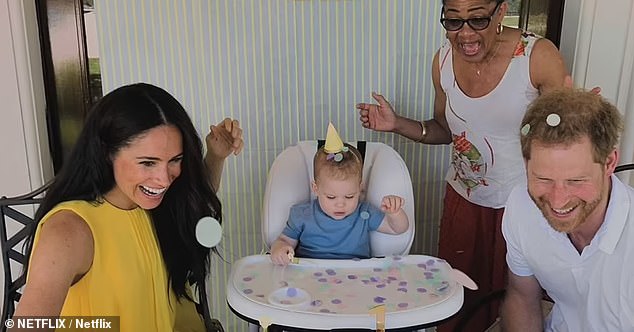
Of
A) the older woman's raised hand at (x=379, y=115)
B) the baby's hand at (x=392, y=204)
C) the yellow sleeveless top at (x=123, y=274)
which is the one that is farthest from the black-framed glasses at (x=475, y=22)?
the yellow sleeveless top at (x=123, y=274)

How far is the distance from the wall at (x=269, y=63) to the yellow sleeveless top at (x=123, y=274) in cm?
69

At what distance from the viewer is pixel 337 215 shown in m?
1.69

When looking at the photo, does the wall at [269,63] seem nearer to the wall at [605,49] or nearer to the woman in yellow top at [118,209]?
the wall at [605,49]

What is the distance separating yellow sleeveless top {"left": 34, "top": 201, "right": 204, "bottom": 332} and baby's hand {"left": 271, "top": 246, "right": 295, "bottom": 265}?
10.3 inches

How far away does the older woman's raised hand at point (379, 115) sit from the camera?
198 cm

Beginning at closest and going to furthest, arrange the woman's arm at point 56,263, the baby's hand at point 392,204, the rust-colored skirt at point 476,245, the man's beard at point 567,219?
the woman's arm at point 56,263 → the man's beard at point 567,219 → the baby's hand at point 392,204 → the rust-colored skirt at point 476,245

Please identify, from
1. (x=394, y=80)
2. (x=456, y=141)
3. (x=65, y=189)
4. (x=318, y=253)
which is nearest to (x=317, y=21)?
(x=394, y=80)

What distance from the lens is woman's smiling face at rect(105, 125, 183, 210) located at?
137 centimetres

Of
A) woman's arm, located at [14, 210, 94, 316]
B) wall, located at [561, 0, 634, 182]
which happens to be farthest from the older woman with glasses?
woman's arm, located at [14, 210, 94, 316]

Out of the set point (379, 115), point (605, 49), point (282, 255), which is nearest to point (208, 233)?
point (282, 255)

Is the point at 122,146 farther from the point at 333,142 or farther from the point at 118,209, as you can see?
the point at 333,142

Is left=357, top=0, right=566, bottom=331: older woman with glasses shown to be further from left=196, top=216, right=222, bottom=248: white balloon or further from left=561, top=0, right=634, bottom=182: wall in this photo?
left=196, top=216, right=222, bottom=248: white balloon

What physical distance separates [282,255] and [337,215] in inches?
7.4

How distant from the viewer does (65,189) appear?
1405 millimetres
